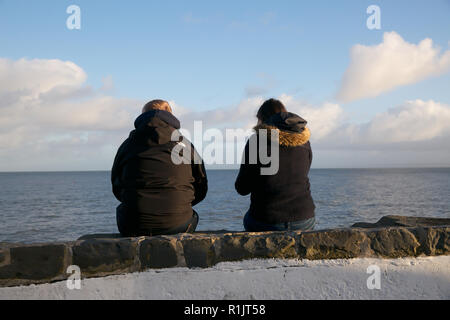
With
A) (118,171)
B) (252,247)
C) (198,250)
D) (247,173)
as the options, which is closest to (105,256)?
(198,250)

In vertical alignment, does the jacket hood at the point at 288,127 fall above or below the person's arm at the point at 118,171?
above

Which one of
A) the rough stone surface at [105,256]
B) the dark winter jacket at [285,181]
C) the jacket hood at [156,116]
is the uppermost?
the jacket hood at [156,116]

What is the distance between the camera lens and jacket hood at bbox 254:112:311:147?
2.97 metres

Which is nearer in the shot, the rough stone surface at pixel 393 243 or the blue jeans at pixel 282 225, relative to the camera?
the rough stone surface at pixel 393 243

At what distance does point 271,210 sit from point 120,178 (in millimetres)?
1346

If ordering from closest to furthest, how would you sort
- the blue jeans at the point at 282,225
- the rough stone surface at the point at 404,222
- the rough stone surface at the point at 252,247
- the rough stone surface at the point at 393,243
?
the rough stone surface at the point at 252,247 → the rough stone surface at the point at 393,243 → the blue jeans at the point at 282,225 → the rough stone surface at the point at 404,222

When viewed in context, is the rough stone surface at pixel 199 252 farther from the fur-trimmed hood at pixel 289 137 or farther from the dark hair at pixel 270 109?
the dark hair at pixel 270 109

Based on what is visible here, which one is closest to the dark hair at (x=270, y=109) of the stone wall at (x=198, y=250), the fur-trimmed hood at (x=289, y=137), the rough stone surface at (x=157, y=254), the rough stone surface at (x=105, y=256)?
the fur-trimmed hood at (x=289, y=137)

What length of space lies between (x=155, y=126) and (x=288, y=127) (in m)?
1.13

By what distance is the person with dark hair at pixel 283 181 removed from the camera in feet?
9.70

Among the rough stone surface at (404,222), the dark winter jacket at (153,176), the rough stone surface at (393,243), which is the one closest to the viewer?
the rough stone surface at (393,243)

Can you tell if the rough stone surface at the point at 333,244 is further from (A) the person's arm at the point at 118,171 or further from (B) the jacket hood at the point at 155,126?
(A) the person's arm at the point at 118,171

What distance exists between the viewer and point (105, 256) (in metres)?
2.39
